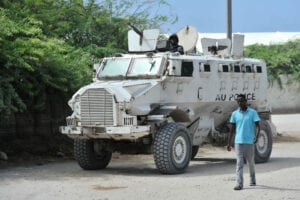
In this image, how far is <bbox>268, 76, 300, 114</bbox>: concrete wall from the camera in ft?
120

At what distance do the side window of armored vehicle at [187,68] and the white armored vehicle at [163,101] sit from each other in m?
0.02

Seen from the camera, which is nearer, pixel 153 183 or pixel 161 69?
pixel 153 183

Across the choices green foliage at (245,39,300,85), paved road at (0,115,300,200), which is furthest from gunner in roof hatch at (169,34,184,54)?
green foliage at (245,39,300,85)

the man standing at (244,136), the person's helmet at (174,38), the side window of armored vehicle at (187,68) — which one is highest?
the person's helmet at (174,38)

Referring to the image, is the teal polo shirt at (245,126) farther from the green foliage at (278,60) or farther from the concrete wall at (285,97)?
the concrete wall at (285,97)

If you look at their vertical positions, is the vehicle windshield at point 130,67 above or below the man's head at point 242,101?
above

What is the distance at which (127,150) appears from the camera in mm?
14703

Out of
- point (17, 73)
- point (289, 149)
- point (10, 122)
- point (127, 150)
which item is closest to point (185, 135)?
point (127, 150)

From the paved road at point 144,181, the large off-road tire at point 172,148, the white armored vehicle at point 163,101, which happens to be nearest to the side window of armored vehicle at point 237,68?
the white armored vehicle at point 163,101

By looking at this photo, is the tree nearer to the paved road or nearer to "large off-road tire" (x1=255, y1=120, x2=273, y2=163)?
the paved road

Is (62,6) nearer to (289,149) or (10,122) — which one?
(10,122)

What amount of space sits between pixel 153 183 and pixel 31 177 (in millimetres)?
2728

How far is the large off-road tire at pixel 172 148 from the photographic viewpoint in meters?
13.4

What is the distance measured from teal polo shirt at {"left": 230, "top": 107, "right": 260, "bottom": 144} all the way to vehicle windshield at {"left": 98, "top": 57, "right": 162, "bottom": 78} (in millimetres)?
3402
